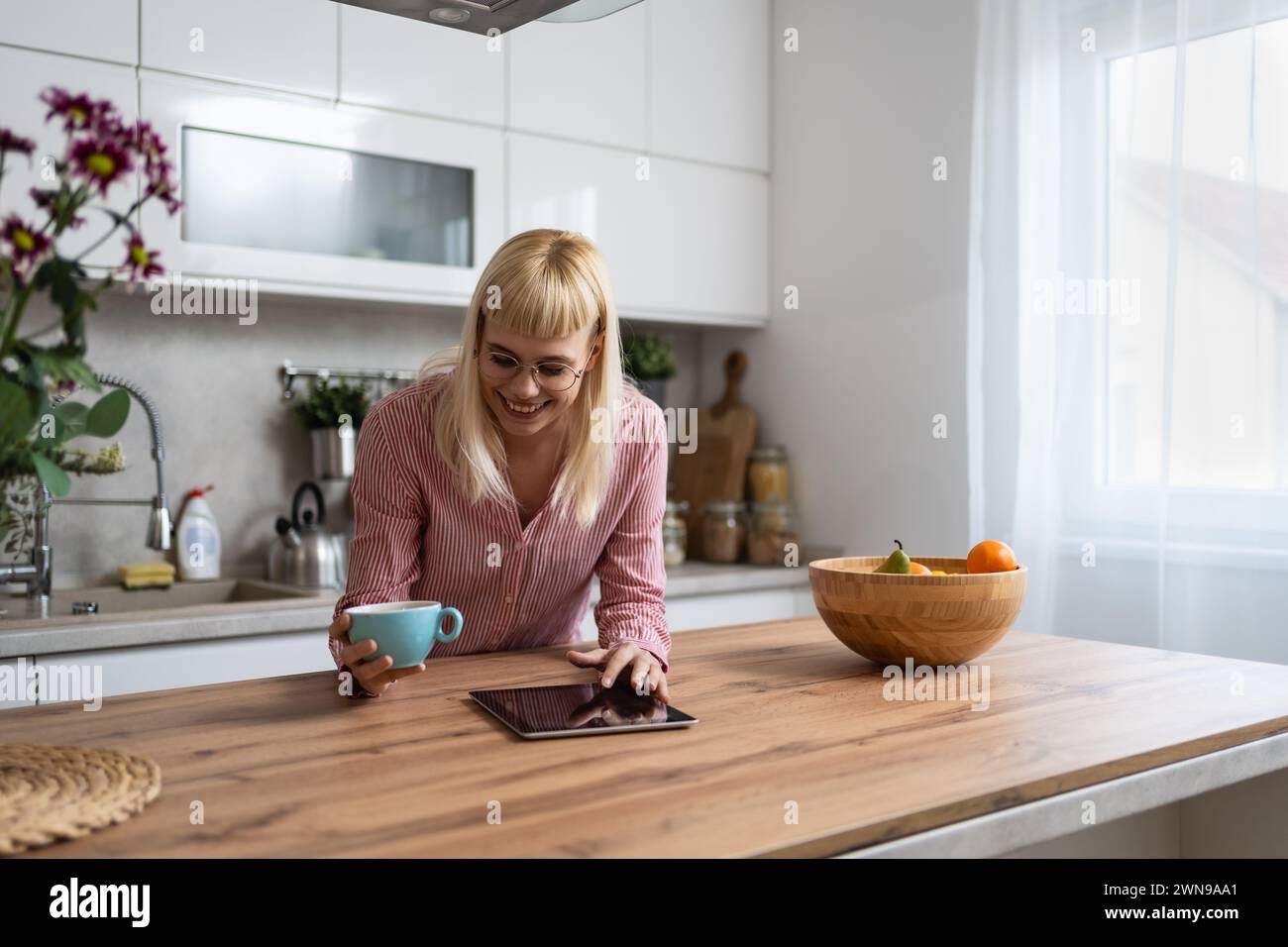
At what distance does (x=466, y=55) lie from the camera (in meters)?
2.79

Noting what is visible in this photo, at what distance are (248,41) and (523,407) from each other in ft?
4.70

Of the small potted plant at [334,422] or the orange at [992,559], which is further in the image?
the small potted plant at [334,422]

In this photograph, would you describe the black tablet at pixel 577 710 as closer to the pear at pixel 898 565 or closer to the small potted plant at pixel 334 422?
the pear at pixel 898 565

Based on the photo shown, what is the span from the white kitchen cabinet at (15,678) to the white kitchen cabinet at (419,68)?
4.60 ft

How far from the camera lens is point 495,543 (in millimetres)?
1669

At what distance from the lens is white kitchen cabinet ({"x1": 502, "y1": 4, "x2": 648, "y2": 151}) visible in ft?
9.49

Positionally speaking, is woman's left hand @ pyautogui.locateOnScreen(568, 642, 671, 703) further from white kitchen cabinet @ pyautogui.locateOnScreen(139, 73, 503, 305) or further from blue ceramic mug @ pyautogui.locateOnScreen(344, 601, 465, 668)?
white kitchen cabinet @ pyautogui.locateOnScreen(139, 73, 503, 305)

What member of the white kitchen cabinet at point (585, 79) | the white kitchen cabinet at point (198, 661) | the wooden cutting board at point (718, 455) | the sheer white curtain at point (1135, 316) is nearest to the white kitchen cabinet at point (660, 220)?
the white kitchen cabinet at point (585, 79)

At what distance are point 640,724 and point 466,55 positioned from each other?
2128mm

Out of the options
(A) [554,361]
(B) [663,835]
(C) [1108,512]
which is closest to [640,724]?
(B) [663,835]

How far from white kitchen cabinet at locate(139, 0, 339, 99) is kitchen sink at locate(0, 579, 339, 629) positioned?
Answer: 44.5 inches

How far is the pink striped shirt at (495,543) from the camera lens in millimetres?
1565

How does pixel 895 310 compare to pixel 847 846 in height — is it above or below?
above
